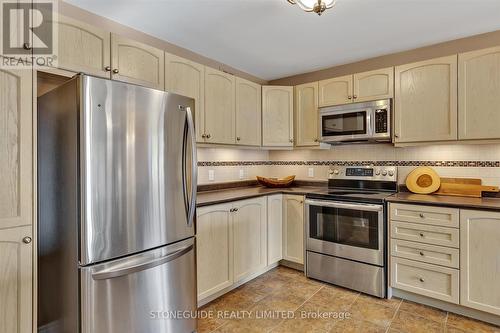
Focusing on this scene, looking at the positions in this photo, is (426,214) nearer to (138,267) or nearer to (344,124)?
(344,124)

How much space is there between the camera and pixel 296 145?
137 inches

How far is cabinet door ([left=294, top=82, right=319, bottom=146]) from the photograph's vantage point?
131 inches

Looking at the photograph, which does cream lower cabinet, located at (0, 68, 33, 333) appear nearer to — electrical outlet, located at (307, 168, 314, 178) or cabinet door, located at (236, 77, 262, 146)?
cabinet door, located at (236, 77, 262, 146)

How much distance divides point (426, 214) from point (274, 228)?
144cm

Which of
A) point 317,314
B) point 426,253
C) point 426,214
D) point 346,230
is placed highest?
point 426,214

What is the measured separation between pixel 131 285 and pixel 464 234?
2.37 m

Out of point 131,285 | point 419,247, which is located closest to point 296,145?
point 419,247

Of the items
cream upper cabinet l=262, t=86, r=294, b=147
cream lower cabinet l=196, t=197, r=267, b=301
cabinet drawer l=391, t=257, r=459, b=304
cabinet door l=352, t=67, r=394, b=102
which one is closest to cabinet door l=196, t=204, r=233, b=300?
cream lower cabinet l=196, t=197, r=267, b=301

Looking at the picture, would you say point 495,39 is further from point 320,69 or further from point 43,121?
point 43,121

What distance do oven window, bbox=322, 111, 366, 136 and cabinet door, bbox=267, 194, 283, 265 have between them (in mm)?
912

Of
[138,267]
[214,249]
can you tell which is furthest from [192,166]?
[214,249]

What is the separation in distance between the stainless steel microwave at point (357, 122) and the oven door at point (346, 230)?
73 cm

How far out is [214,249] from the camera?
2445 millimetres

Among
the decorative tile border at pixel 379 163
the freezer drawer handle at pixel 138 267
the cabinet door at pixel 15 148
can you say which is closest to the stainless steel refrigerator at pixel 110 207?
the freezer drawer handle at pixel 138 267
